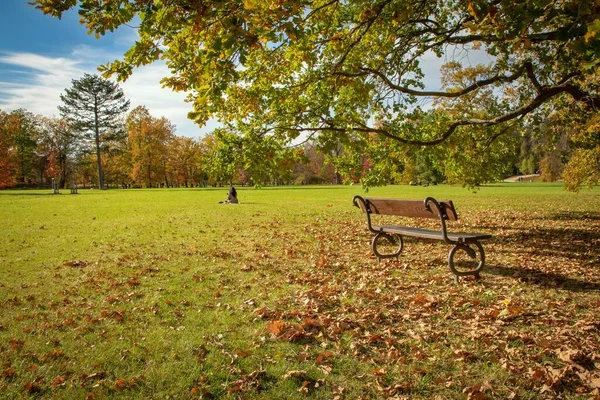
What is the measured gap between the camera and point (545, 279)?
6.28m

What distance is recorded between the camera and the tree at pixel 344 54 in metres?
4.23

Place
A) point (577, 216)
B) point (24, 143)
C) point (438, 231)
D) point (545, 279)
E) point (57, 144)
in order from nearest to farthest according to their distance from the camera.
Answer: point (545, 279) → point (438, 231) → point (577, 216) → point (24, 143) → point (57, 144)

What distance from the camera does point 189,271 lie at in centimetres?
728

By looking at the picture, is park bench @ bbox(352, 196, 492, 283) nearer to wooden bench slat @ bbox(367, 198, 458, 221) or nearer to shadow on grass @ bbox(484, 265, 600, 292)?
wooden bench slat @ bbox(367, 198, 458, 221)

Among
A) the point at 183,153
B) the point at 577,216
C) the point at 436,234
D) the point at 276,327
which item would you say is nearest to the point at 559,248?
the point at 436,234

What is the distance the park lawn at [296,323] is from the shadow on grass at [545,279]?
4cm

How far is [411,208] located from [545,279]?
2.35m

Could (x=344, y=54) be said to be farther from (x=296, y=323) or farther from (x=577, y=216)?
(x=577, y=216)

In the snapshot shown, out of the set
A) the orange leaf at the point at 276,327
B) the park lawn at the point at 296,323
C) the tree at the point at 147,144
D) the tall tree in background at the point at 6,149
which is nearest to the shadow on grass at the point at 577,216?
the park lawn at the point at 296,323

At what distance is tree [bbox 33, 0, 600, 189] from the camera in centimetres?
423

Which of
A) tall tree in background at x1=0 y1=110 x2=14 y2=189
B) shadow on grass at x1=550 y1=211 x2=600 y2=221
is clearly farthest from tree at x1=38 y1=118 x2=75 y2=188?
shadow on grass at x1=550 y1=211 x2=600 y2=221

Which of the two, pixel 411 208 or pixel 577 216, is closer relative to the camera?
pixel 411 208

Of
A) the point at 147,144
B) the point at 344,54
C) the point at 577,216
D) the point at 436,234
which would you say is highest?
the point at 147,144

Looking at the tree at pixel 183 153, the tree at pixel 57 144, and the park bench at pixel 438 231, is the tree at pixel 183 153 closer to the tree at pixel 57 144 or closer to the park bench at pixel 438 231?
the tree at pixel 57 144
